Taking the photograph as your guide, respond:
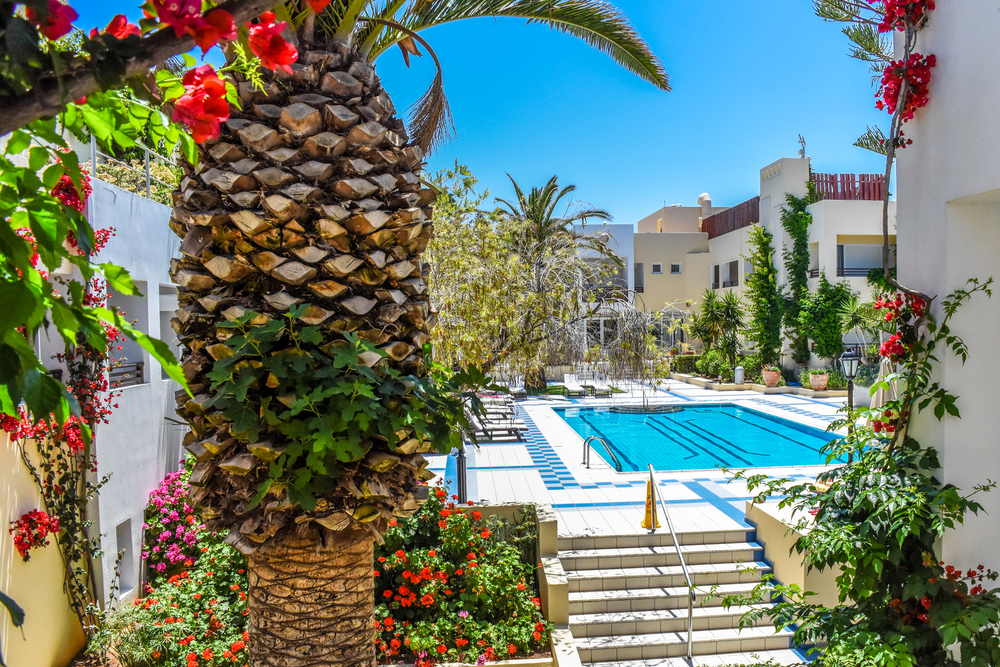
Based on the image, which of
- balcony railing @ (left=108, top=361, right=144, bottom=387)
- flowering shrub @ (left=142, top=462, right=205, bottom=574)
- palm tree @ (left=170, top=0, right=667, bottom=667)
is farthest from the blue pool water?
palm tree @ (left=170, top=0, right=667, bottom=667)

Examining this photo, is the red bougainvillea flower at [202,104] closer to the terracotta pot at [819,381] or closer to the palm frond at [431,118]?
the palm frond at [431,118]

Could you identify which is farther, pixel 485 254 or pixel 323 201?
pixel 485 254

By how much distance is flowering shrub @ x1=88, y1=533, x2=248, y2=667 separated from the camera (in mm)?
4766

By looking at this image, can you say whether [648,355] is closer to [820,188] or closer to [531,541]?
[531,541]

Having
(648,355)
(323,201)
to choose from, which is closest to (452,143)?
(323,201)

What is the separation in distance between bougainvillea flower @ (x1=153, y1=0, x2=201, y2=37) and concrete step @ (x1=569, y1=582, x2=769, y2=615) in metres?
6.57

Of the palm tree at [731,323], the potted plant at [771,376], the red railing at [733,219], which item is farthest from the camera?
the red railing at [733,219]

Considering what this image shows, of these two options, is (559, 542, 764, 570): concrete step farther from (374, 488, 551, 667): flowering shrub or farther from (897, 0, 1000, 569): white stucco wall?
(897, 0, 1000, 569): white stucco wall

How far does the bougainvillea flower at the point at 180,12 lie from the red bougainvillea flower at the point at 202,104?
0.98ft

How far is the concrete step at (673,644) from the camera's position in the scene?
19.1 feet

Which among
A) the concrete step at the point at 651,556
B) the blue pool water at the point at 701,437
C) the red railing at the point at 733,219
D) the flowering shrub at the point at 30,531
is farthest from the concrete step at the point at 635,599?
the red railing at the point at 733,219

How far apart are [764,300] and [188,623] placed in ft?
67.5

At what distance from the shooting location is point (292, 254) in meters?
2.24

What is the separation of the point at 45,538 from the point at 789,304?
21.6 meters
